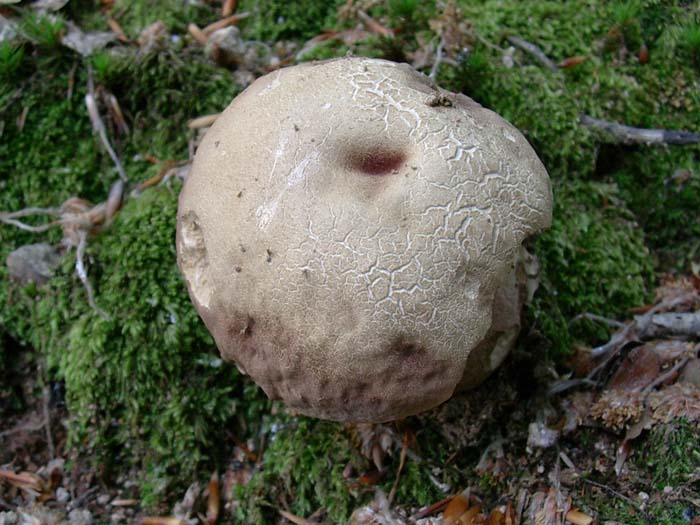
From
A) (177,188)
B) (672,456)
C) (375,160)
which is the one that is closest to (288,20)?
(177,188)

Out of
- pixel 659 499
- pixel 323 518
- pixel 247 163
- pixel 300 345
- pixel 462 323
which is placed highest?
pixel 247 163

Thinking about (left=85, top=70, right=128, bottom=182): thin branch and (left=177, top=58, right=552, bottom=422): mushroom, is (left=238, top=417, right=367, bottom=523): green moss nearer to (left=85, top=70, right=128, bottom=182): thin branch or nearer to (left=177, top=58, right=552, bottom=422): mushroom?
(left=177, top=58, right=552, bottom=422): mushroom

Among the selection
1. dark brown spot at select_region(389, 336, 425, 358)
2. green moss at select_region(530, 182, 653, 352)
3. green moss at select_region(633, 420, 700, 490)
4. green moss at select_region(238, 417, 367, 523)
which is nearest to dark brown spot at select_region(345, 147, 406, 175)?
dark brown spot at select_region(389, 336, 425, 358)

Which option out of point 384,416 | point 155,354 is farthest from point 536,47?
point 155,354

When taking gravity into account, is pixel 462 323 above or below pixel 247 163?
below

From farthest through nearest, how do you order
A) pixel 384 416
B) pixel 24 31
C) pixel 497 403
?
pixel 24 31 < pixel 497 403 < pixel 384 416

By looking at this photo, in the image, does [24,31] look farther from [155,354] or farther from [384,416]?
[384,416]

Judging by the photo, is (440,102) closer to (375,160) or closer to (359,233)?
(375,160)

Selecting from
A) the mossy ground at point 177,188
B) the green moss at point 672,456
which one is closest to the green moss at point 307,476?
the mossy ground at point 177,188
